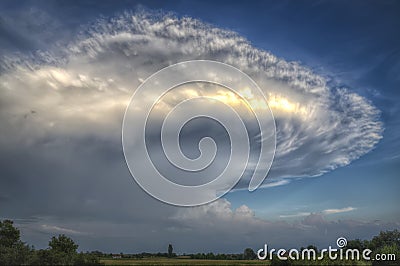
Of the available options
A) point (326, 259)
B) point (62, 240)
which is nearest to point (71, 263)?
point (62, 240)

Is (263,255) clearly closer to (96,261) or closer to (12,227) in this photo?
(96,261)

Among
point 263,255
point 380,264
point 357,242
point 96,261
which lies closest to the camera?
point 96,261

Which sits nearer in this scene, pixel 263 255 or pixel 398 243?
pixel 263 255

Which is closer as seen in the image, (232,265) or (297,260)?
(297,260)

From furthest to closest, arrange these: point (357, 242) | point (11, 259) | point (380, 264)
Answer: point (357, 242)
point (380, 264)
point (11, 259)

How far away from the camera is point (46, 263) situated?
2253 inches

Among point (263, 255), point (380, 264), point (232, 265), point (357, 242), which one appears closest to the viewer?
point (263, 255)

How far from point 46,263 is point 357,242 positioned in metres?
82.3

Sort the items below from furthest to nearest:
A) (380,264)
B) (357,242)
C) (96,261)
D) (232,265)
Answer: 1. (357,242)
2. (380,264)
3. (232,265)
4. (96,261)

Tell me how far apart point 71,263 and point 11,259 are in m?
8.74

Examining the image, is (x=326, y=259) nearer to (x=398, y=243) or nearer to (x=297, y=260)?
(x=297, y=260)

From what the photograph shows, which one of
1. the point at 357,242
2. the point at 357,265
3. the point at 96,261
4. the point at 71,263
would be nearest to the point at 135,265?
the point at 96,261

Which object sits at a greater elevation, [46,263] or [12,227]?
[12,227]

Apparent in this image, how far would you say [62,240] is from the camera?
251 feet
